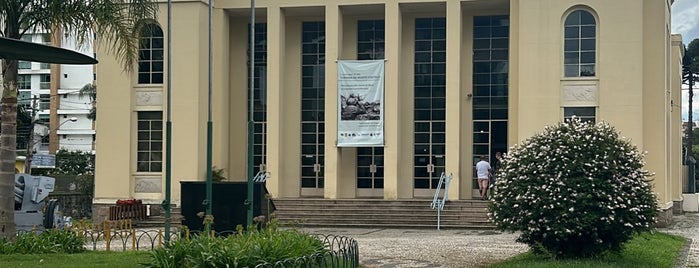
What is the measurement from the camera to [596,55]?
93.7ft

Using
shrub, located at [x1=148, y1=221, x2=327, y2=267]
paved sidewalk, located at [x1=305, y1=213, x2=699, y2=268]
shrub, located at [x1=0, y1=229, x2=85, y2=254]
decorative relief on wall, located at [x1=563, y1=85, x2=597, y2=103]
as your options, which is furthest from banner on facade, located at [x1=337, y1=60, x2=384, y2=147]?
shrub, located at [x1=148, y1=221, x2=327, y2=267]

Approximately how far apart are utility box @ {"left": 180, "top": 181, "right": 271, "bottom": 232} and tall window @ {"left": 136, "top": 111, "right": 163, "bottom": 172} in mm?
12208

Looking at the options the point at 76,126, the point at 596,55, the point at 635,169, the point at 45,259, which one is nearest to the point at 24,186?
the point at 45,259

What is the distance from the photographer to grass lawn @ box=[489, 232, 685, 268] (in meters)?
15.0

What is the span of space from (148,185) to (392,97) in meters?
8.61

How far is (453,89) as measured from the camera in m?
29.7

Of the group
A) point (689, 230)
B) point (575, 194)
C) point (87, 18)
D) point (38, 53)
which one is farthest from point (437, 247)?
point (38, 53)

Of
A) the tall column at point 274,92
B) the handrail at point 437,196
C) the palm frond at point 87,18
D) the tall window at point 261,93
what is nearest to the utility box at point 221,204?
the palm frond at point 87,18

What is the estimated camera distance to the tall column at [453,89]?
29672mm

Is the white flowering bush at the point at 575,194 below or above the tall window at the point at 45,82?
below

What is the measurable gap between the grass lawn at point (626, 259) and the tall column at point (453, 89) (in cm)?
1026

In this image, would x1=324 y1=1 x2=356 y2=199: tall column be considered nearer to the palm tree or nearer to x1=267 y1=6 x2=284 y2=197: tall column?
x1=267 y1=6 x2=284 y2=197: tall column

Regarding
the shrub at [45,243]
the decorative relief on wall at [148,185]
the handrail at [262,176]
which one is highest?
the handrail at [262,176]

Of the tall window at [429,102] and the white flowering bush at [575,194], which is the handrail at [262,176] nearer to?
the tall window at [429,102]
